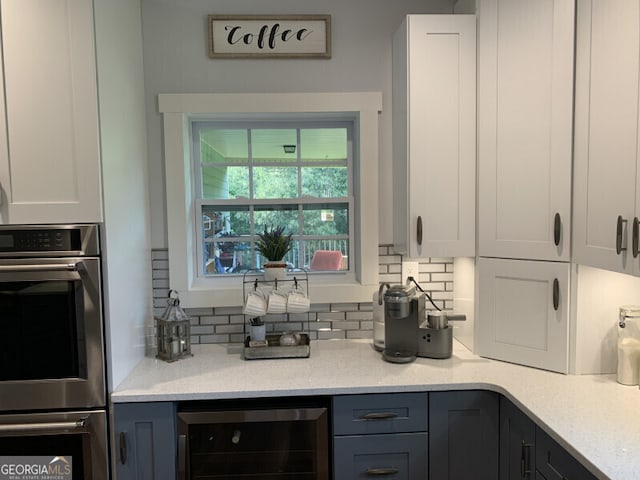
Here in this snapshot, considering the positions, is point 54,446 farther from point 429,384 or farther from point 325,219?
point 325,219

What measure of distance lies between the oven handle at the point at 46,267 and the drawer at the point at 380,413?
1.10 m

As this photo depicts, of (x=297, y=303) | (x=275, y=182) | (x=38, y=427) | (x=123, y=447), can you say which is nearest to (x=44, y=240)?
(x=38, y=427)

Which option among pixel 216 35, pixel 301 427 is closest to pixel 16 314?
pixel 301 427

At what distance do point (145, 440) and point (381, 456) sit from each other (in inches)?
36.9

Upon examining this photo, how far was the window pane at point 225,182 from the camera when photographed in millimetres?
2602

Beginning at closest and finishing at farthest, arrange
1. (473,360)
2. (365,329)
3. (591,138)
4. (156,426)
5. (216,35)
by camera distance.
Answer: (591,138)
(156,426)
(473,360)
(216,35)
(365,329)

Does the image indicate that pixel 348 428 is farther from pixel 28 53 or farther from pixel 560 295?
pixel 28 53

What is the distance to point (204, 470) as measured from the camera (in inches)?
76.5

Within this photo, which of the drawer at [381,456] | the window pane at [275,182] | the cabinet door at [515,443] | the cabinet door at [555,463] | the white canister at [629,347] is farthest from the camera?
the window pane at [275,182]

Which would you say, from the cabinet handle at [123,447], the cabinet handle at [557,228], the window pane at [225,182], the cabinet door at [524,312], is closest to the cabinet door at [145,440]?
the cabinet handle at [123,447]

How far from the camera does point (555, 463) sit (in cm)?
153

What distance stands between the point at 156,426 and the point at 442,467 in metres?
1.15

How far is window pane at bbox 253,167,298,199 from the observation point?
103 inches

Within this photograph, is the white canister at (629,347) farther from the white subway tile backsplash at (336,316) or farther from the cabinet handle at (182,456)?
the cabinet handle at (182,456)
